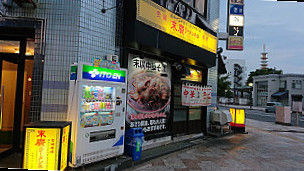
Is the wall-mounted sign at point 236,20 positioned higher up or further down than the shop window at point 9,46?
higher up

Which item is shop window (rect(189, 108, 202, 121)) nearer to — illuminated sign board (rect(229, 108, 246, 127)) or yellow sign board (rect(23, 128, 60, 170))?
illuminated sign board (rect(229, 108, 246, 127))

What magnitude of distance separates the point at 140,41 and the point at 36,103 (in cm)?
347

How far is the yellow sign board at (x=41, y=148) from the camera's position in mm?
3844

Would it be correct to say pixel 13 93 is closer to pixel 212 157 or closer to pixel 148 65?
pixel 148 65

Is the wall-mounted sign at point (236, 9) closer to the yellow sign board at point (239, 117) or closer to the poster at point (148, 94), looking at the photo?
the yellow sign board at point (239, 117)

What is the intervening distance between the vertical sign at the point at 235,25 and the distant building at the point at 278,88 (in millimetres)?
36806

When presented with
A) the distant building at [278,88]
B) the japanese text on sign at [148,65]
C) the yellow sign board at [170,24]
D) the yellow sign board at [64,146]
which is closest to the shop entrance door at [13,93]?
the yellow sign board at [64,146]

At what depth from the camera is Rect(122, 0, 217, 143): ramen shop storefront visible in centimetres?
612

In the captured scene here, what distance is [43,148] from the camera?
154 inches

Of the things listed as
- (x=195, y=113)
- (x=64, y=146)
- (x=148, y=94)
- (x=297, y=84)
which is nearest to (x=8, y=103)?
(x=64, y=146)

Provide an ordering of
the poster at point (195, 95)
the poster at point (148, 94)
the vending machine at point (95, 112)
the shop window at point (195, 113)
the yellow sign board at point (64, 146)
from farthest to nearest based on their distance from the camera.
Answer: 1. the shop window at point (195, 113)
2. the poster at point (195, 95)
3. the poster at point (148, 94)
4. the vending machine at point (95, 112)
5. the yellow sign board at point (64, 146)

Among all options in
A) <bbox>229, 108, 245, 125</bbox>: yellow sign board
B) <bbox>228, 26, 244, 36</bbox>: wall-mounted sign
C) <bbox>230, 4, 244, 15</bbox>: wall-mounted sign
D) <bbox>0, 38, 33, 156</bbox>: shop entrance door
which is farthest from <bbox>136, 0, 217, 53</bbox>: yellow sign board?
<bbox>229, 108, 245, 125</bbox>: yellow sign board

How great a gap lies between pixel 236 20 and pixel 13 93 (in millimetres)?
11839

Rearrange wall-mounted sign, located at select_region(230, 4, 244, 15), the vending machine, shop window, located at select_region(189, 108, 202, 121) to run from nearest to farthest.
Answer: the vending machine
shop window, located at select_region(189, 108, 202, 121)
wall-mounted sign, located at select_region(230, 4, 244, 15)
